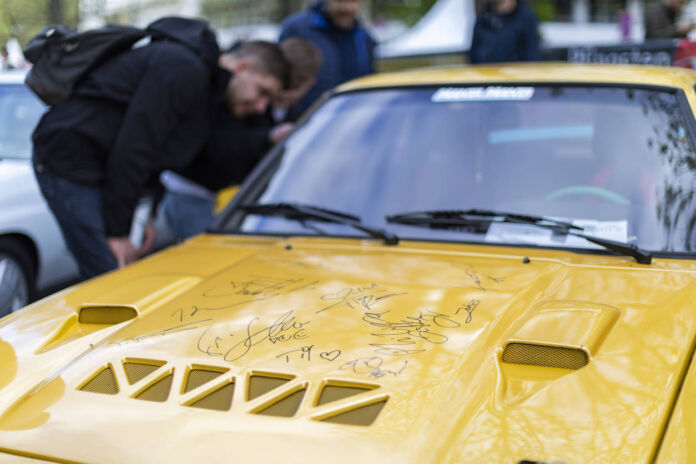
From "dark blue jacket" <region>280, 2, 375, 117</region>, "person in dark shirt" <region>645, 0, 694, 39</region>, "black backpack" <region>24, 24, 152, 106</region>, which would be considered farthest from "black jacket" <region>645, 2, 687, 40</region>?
"black backpack" <region>24, 24, 152, 106</region>

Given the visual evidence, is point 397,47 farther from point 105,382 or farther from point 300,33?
point 105,382

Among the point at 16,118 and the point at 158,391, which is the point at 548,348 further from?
the point at 16,118

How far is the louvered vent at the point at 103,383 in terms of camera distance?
5.31 feet

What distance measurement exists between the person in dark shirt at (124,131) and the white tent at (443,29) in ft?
31.3

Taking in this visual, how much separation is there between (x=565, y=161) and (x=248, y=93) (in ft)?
4.84

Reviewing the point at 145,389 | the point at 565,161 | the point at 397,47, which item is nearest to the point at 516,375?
the point at 145,389

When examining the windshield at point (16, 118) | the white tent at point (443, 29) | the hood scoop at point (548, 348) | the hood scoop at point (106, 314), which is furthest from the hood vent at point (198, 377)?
the white tent at point (443, 29)

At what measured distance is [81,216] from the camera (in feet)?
10.4

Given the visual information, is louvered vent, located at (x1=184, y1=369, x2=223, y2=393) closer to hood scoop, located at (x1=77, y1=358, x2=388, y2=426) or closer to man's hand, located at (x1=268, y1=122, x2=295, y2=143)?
hood scoop, located at (x1=77, y1=358, x2=388, y2=426)

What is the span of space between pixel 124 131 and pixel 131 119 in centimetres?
6

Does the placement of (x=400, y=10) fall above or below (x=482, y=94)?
below

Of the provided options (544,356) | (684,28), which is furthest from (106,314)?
(684,28)

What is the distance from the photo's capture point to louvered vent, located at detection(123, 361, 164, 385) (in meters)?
1.64
